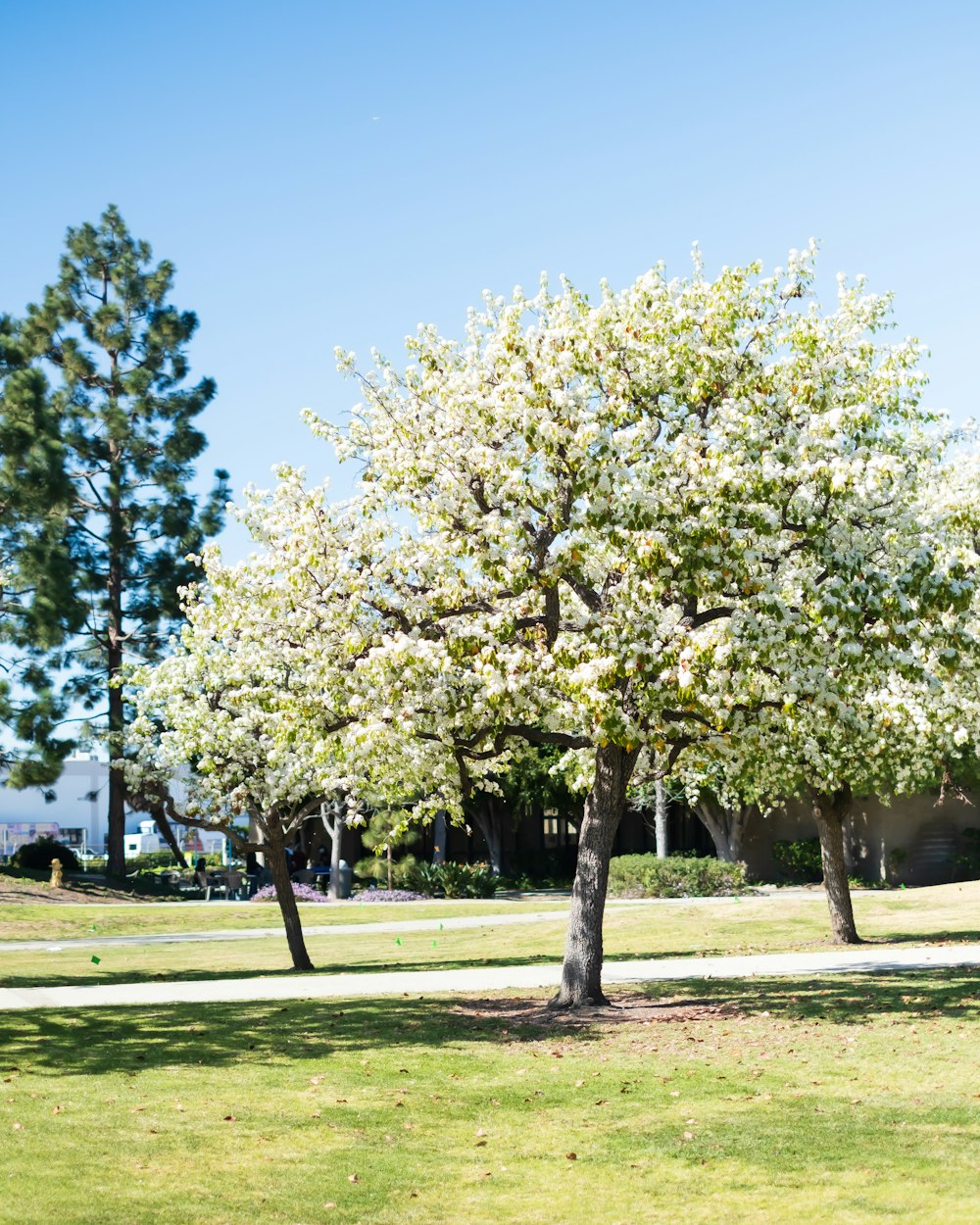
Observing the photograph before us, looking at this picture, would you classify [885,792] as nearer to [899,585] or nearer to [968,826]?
[968,826]

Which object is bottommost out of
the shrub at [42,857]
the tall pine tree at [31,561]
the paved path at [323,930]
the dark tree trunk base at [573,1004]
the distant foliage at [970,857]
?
the paved path at [323,930]

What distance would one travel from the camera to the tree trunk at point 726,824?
142ft

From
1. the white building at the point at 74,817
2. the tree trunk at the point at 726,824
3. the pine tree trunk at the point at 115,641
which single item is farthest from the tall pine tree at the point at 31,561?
the white building at the point at 74,817

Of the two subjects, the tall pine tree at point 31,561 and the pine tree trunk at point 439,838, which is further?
the pine tree trunk at point 439,838

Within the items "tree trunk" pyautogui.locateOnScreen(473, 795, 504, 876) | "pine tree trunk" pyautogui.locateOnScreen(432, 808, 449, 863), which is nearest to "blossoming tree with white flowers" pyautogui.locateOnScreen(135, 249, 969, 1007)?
"tree trunk" pyautogui.locateOnScreen(473, 795, 504, 876)

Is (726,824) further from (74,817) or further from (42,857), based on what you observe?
(74,817)

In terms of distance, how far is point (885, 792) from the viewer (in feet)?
91.9

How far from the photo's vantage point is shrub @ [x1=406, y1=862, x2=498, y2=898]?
40531 mm

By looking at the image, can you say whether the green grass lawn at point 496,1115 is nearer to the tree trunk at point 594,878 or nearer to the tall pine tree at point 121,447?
the tree trunk at point 594,878

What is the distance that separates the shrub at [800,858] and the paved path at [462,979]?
23.3 m

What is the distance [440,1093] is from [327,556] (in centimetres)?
522

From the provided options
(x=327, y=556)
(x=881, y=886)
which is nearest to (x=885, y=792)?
(x=881, y=886)

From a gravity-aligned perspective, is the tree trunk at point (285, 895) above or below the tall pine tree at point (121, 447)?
below

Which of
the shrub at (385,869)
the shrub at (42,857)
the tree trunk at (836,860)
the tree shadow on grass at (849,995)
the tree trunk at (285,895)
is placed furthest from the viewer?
the shrub at (42,857)
